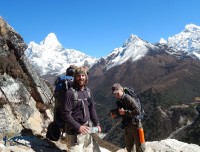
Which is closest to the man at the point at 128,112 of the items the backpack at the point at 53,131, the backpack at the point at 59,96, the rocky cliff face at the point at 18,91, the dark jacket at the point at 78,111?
the dark jacket at the point at 78,111

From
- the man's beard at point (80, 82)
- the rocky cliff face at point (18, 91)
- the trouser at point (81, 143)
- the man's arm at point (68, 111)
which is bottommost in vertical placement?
the trouser at point (81, 143)

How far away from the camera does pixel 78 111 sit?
10453 mm

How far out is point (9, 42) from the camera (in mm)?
18891

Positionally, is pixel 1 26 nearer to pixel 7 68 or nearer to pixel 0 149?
pixel 7 68

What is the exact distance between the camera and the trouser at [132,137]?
12227mm

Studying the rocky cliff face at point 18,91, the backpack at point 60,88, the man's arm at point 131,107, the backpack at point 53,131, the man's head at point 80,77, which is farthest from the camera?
the rocky cliff face at point 18,91

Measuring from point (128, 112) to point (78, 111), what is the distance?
2.20 m

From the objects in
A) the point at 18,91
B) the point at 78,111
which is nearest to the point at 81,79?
the point at 78,111

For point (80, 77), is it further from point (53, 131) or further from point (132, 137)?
point (132, 137)

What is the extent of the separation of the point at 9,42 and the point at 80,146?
10.6 meters

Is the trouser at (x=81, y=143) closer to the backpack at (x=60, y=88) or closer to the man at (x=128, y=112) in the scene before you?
the backpack at (x=60, y=88)

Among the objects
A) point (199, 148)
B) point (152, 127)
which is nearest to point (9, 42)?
point (199, 148)

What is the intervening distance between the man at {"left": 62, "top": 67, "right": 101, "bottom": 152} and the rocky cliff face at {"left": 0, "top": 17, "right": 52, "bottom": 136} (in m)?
4.58

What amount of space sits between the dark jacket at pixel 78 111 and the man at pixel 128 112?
124cm
